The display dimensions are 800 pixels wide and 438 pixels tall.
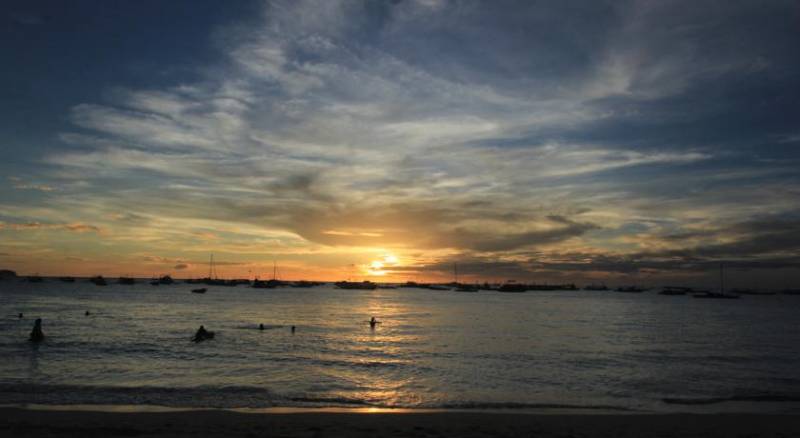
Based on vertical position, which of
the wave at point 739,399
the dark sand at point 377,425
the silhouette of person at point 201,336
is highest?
the dark sand at point 377,425

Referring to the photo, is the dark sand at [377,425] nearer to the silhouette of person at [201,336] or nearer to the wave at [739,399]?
the wave at [739,399]

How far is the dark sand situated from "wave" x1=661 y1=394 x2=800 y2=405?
12.6 feet

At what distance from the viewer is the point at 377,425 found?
18.0 meters

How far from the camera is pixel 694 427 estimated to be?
18750mm

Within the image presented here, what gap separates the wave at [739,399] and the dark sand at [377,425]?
385cm

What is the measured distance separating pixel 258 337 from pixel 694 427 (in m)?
40.1

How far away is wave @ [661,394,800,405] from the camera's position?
967 inches

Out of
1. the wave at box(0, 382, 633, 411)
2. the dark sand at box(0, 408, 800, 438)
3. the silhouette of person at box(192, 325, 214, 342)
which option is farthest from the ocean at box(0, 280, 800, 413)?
A: the dark sand at box(0, 408, 800, 438)

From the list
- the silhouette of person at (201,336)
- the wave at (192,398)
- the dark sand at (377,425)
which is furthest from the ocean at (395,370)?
the dark sand at (377,425)

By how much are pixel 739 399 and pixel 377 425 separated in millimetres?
20045

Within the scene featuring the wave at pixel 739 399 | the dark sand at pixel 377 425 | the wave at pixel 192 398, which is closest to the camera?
the dark sand at pixel 377 425

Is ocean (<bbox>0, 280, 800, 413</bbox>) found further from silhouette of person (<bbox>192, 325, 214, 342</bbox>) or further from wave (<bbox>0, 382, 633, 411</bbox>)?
silhouette of person (<bbox>192, 325, 214, 342</bbox>)

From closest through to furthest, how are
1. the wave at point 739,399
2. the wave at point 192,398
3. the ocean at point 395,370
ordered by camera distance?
1. the wave at point 192,398
2. the ocean at point 395,370
3. the wave at point 739,399

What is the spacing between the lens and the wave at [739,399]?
2456 centimetres
